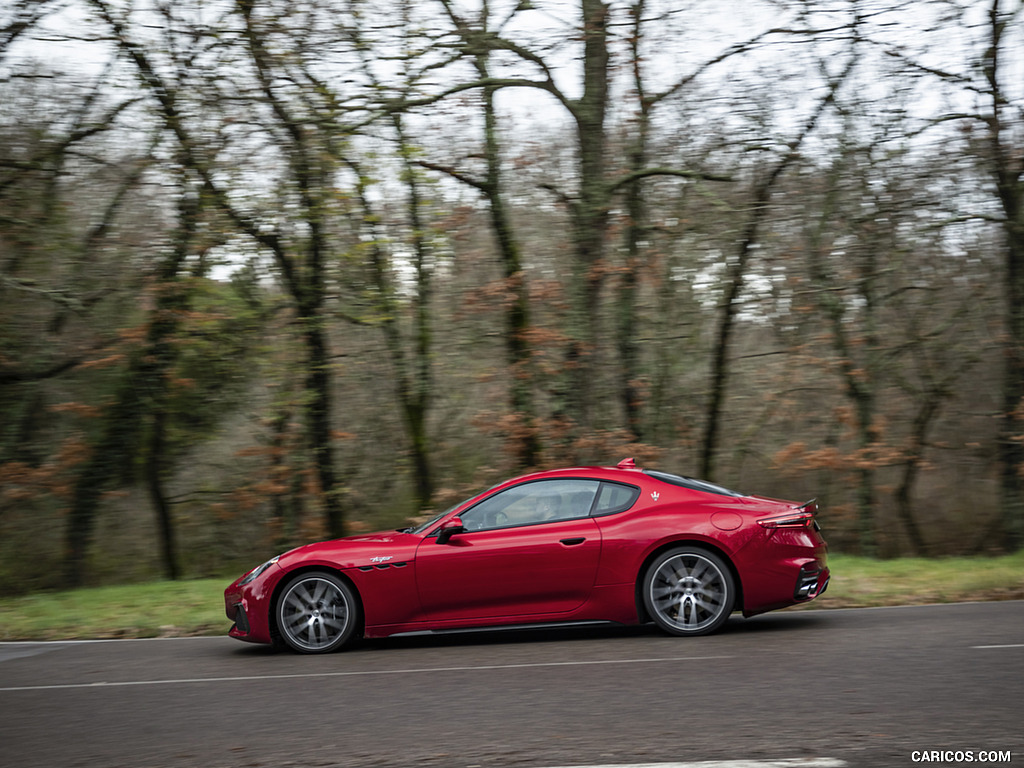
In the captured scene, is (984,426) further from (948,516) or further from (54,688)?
(54,688)

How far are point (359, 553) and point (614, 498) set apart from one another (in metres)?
2.16

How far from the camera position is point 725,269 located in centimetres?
1630

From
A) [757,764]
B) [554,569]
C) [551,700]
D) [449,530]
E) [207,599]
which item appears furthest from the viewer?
[207,599]

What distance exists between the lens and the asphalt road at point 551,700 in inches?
181

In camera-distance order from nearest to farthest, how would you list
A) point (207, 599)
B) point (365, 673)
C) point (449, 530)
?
point (365, 673), point (449, 530), point (207, 599)

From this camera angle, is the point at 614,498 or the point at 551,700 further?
the point at 614,498

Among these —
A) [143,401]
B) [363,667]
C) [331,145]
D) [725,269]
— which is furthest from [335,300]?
[363,667]

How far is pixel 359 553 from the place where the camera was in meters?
7.88

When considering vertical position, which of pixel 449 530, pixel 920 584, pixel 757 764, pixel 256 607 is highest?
pixel 449 530

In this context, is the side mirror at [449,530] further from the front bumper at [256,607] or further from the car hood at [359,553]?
the front bumper at [256,607]

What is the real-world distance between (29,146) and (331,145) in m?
5.29

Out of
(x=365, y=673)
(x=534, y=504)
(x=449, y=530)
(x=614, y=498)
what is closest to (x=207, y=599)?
(x=449, y=530)

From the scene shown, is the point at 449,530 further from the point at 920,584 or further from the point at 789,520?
the point at 920,584

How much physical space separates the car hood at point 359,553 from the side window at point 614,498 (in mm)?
1540
